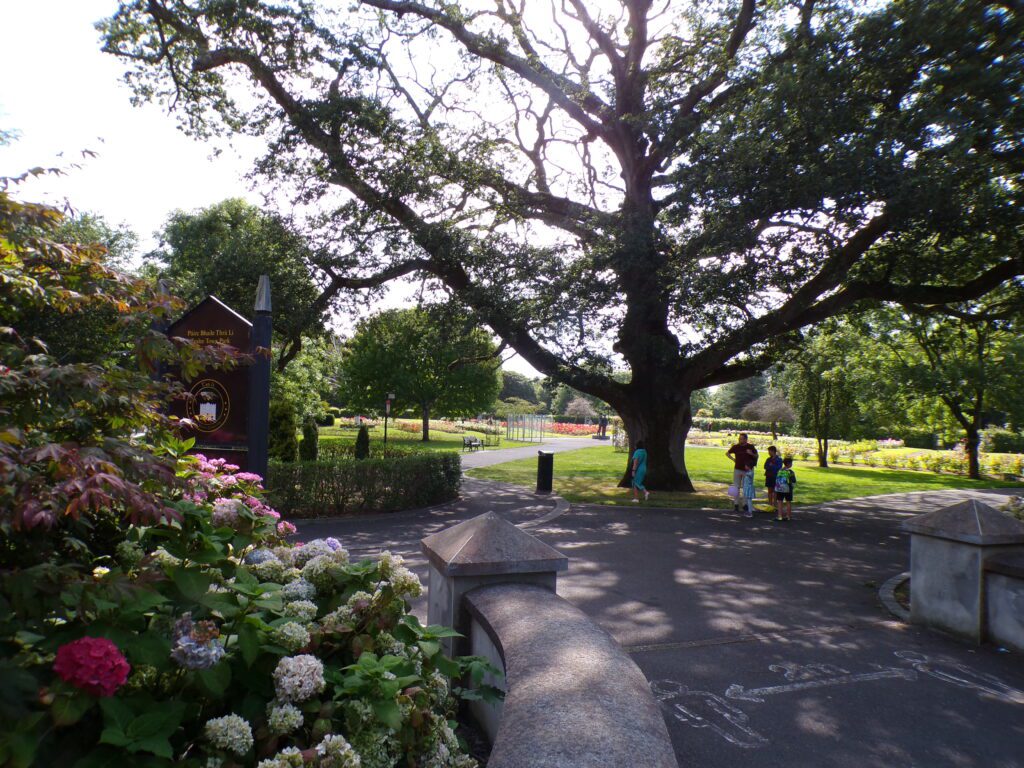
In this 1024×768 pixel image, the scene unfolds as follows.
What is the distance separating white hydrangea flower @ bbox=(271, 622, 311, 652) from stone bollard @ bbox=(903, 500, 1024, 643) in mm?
6385

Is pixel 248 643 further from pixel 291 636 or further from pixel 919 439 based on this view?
pixel 919 439

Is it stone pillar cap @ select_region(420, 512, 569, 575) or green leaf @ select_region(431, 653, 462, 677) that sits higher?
stone pillar cap @ select_region(420, 512, 569, 575)

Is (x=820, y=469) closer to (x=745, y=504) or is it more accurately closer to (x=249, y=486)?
(x=745, y=504)

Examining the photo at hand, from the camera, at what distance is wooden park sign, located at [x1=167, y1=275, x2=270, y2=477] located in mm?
7293

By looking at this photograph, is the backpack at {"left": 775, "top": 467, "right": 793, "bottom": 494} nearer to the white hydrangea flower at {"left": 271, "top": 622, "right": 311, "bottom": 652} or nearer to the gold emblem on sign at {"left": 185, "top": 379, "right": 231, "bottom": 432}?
the gold emblem on sign at {"left": 185, "top": 379, "right": 231, "bottom": 432}

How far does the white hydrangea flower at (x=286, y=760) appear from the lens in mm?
1787

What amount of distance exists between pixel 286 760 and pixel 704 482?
69.9ft

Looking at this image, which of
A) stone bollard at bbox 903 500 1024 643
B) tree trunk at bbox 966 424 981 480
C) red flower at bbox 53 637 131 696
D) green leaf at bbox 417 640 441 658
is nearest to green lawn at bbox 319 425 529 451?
tree trunk at bbox 966 424 981 480

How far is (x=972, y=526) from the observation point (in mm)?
6133

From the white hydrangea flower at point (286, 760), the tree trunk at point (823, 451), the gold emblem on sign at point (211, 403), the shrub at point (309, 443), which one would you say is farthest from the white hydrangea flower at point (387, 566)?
the tree trunk at point (823, 451)

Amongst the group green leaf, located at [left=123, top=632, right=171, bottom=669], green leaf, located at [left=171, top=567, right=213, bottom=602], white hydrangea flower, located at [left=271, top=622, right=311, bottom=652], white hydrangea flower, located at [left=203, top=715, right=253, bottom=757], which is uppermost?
green leaf, located at [left=171, top=567, right=213, bottom=602]

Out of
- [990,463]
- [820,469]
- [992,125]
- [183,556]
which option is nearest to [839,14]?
[992,125]

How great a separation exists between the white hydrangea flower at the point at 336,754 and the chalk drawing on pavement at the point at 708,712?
9.80ft

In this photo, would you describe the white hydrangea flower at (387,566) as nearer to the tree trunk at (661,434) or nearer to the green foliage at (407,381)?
the tree trunk at (661,434)
